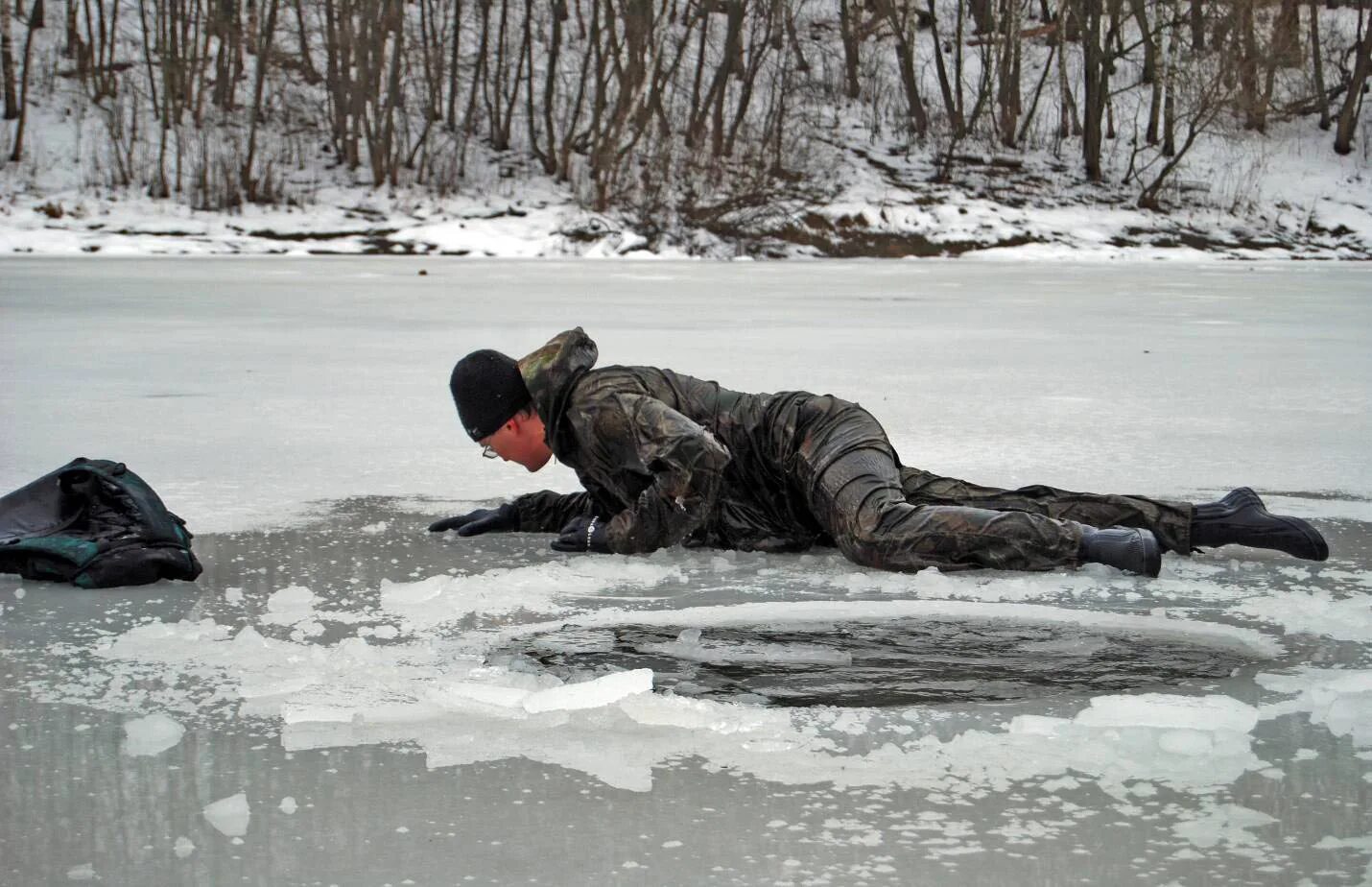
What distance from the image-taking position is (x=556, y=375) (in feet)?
11.1

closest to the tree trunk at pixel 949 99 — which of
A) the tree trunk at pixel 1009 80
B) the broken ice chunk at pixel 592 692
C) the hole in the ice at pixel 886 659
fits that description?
the tree trunk at pixel 1009 80

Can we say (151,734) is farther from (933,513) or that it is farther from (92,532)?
(933,513)

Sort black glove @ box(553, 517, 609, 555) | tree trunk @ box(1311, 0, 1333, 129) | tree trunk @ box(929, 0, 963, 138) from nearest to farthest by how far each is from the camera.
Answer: black glove @ box(553, 517, 609, 555), tree trunk @ box(929, 0, 963, 138), tree trunk @ box(1311, 0, 1333, 129)

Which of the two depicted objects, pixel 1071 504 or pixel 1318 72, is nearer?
pixel 1071 504

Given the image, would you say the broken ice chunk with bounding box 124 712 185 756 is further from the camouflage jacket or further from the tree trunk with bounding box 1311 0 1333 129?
the tree trunk with bounding box 1311 0 1333 129

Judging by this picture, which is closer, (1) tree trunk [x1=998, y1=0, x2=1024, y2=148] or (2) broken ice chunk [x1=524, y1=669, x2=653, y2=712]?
(2) broken ice chunk [x1=524, y1=669, x2=653, y2=712]

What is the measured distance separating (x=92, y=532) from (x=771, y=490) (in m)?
1.50

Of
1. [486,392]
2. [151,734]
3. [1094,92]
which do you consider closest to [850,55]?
[1094,92]

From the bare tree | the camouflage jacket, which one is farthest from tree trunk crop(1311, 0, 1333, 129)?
the camouflage jacket

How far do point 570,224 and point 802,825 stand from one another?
20.9 metres

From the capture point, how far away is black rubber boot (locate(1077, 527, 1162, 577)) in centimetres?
334

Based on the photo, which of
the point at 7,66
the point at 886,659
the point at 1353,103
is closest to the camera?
the point at 886,659

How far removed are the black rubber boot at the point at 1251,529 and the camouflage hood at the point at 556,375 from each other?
141 cm

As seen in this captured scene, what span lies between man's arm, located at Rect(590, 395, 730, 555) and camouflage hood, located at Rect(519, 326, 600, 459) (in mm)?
81
